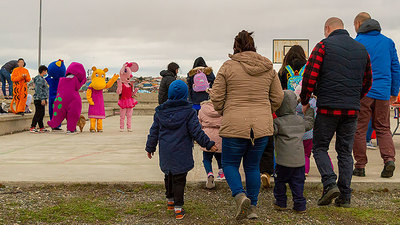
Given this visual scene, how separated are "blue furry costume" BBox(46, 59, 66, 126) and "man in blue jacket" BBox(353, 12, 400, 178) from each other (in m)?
8.44

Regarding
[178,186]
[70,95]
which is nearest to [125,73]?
[70,95]

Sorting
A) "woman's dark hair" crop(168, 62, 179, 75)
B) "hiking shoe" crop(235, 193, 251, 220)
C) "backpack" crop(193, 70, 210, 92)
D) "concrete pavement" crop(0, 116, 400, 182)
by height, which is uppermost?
"woman's dark hair" crop(168, 62, 179, 75)

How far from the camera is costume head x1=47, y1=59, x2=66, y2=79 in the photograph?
12031mm

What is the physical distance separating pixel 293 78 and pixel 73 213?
2.95m

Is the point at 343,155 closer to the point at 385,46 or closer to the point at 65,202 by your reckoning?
the point at 385,46

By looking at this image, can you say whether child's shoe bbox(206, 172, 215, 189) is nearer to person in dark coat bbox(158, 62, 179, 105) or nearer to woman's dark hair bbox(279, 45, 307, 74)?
woman's dark hair bbox(279, 45, 307, 74)

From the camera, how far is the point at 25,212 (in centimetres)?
440

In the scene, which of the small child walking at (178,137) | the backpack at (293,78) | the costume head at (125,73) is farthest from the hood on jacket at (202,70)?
the costume head at (125,73)

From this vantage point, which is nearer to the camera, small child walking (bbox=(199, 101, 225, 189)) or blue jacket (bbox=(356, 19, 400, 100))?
small child walking (bbox=(199, 101, 225, 189))

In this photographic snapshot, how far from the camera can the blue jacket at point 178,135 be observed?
4.31 meters

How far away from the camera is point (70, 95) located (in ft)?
37.7

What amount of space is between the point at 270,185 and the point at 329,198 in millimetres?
1069

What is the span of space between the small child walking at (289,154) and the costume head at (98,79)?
8159mm

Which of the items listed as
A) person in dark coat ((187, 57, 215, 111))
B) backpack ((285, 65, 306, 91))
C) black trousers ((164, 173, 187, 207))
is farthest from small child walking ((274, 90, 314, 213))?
person in dark coat ((187, 57, 215, 111))
